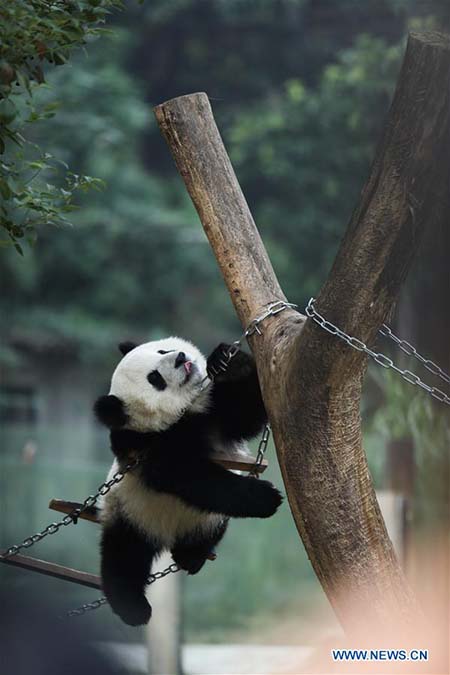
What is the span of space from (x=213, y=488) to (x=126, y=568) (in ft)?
1.38

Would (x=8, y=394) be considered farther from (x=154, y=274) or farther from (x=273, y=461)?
(x=273, y=461)

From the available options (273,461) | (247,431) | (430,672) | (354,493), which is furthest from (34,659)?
(273,461)

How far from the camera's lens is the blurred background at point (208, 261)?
4766mm

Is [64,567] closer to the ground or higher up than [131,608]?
higher up

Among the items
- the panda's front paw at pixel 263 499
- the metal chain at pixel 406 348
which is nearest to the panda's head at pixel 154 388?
the panda's front paw at pixel 263 499

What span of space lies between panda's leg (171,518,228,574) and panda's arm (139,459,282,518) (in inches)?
11.1

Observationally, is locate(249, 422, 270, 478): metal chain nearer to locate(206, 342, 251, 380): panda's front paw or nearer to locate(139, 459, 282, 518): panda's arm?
locate(139, 459, 282, 518): panda's arm

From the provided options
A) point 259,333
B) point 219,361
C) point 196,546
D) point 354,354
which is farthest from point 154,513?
point 354,354

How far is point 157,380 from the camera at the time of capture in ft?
7.63

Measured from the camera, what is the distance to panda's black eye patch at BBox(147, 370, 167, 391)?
7.61 feet

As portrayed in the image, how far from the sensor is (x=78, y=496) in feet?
22.0

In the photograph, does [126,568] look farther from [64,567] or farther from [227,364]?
[227,364]

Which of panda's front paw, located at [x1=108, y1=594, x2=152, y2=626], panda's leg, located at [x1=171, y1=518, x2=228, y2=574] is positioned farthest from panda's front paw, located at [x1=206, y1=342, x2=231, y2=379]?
panda's front paw, located at [x1=108, y1=594, x2=152, y2=626]

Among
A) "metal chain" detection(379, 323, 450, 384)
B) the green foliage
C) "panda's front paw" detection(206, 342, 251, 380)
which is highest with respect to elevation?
the green foliage
